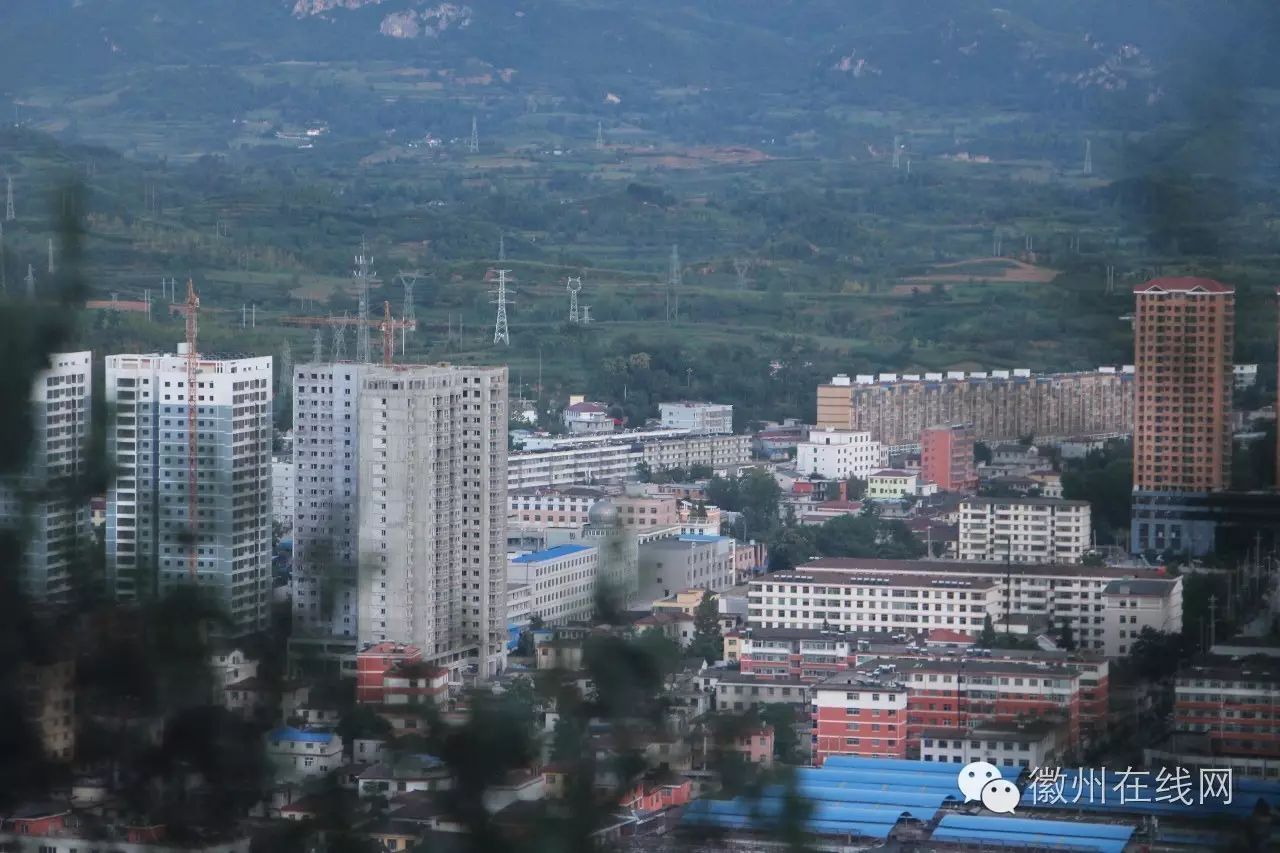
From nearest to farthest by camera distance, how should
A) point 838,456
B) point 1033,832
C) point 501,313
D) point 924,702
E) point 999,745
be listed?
1. point 1033,832
2. point 999,745
3. point 924,702
4. point 838,456
5. point 501,313

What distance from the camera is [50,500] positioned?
138 cm

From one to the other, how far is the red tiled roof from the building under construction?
8572 millimetres

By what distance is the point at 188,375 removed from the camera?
659 cm

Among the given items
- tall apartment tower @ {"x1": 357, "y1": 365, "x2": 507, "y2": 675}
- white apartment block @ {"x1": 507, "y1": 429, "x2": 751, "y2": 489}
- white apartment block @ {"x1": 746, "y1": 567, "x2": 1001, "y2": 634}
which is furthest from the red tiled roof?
white apartment block @ {"x1": 507, "y1": 429, "x2": 751, "y2": 489}

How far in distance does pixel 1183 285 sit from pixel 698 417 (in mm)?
11255

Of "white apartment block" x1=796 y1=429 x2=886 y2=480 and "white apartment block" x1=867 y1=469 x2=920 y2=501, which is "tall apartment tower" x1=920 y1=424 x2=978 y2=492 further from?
"white apartment block" x1=796 y1=429 x2=886 y2=480

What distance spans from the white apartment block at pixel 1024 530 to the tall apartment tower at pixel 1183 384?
306 mm

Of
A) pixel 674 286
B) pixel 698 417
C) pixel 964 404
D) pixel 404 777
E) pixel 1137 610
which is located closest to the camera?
pixel 404 777

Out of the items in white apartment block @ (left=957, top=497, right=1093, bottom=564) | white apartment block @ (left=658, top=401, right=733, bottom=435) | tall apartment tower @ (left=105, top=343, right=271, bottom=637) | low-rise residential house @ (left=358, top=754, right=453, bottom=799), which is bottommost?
white apartment block @ (left=957, top=497, right=1093, bottom=564)

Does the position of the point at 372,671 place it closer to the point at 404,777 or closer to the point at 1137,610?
the point at 404,777

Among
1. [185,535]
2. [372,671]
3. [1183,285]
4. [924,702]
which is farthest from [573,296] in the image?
[372,671]

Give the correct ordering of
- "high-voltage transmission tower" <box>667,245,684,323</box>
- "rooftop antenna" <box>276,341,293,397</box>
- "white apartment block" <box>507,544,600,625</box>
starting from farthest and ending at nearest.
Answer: "high-voltage transmission tower" <box>667,245,684,323</box>, "rooftop antenna" <box>276,341,293,397</box>, "white apartment block" <box>507,544,600,625</box>

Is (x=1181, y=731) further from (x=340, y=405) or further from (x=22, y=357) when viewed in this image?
(x=22, y=357)

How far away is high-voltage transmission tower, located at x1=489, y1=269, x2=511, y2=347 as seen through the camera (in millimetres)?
14586
